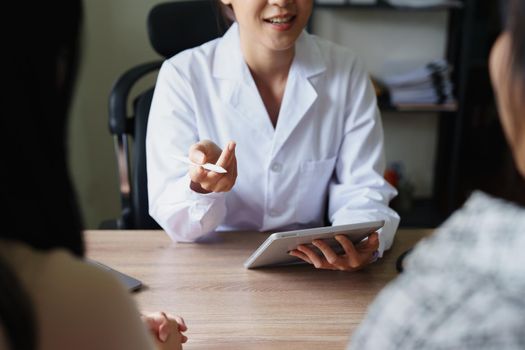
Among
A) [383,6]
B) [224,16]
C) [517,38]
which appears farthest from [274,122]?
[383,6]

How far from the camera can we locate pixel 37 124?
0.49m

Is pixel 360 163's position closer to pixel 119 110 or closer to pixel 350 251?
pixel 350 251

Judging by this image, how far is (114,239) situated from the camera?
128cm

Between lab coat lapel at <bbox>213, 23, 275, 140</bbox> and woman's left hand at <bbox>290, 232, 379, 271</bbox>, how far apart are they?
0.40 m

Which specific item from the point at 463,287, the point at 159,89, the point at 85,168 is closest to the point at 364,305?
the point at 463,287

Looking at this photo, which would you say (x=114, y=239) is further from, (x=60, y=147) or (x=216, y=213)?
(x=60, y=147)

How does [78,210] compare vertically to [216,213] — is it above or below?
above

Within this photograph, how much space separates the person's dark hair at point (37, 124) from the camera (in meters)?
0.47

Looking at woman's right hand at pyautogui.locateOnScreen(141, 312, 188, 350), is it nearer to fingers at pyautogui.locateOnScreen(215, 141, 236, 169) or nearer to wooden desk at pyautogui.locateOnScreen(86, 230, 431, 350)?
wooden desk at pyautogui.locateOnScreen(86, 230, 431, 350)

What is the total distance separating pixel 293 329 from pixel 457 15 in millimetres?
2118

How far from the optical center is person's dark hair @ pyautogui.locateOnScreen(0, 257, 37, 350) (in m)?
0.46

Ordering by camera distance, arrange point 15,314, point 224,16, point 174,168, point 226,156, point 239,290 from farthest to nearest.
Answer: point 224,16
point 174,168
point 226,156
point 239,290
point 15,314

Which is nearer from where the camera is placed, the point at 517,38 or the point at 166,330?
the point at 517,38

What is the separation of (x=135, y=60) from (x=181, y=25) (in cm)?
92
